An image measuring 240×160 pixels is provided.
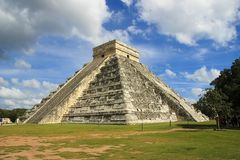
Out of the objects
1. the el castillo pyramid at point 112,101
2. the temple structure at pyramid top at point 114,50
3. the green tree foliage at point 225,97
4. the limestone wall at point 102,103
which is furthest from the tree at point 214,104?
the temple structure at pyramid top at point 114,50

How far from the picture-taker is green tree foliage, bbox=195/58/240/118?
23.4 meters

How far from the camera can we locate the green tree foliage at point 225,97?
76.6ft

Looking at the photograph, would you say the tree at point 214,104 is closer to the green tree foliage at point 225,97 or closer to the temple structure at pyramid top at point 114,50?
the green tree foliage at point 225,97

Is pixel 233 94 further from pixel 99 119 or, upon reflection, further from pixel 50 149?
pixel 50 149

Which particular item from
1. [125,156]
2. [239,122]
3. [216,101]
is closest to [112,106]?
[216,101]

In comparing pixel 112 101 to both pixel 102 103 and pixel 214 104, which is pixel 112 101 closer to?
pixel 102 103

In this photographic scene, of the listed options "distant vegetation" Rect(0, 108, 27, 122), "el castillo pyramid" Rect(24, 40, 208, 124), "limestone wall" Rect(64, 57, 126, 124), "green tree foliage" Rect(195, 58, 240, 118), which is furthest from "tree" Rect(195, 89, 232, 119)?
"distant vegetation" Rect(0, 108, 27, 122)

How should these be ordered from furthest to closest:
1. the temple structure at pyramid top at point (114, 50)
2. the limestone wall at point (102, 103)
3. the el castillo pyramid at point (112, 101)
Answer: the temple structure at pyramid top at point (114, 50) < the el castillo pyramid at point (112, 101) < the limestone wall at point (102, 103)

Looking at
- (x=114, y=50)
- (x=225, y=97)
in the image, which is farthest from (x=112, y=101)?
(x=114, y=50)

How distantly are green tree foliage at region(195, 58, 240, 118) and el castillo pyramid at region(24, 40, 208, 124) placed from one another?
6.60 meters

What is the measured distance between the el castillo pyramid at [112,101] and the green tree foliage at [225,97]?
6.60m

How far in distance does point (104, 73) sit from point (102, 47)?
7.44 meters

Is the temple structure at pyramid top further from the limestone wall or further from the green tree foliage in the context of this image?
the green tree foliage

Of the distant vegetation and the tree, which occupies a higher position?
the distant vegetation
